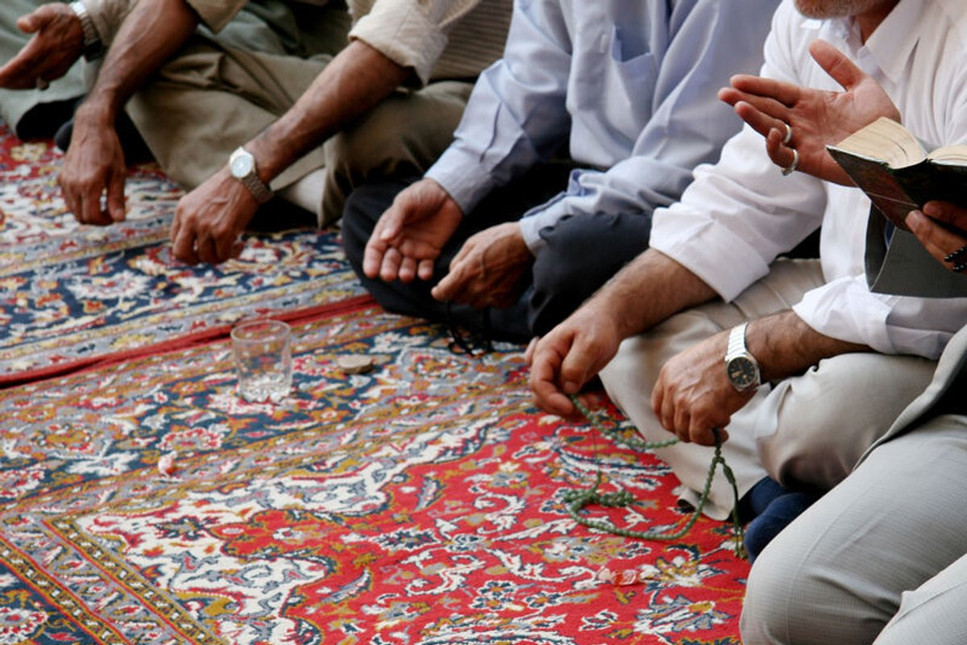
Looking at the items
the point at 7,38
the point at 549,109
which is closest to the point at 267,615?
the point at 549,109

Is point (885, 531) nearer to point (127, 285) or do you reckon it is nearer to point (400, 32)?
point (400, 32)

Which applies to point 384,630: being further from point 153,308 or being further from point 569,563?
point 153,308

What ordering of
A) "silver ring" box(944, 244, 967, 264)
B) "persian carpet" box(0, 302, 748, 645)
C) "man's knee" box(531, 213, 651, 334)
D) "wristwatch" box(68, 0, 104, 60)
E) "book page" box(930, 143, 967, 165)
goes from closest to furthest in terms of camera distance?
"book page" box(930, 143, 967, 165)
"silver ring" box(944, 244, 967, 264)
"persian carpet" box(0, 302, 748, 645)
"man's knee" box(531, 213, 651, 334)
"wristwatch" box(68, 0, 104, 60)

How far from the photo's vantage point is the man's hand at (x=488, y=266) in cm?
277

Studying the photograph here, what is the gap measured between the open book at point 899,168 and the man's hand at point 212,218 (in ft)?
6.04

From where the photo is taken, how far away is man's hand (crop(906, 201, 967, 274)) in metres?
1.59

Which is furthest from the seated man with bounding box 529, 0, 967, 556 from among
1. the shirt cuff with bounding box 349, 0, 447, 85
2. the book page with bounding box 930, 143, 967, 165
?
the shirt cuff with bounding box 349, 0, 447, 85

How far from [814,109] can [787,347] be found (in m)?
0.39

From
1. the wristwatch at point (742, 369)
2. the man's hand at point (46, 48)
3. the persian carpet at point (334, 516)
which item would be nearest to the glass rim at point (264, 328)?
the persian carpet at point (334, 516)

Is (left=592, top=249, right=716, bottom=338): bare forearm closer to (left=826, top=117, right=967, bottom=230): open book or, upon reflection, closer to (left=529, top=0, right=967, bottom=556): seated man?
(left=529, top=0, right=967, bottom=556): seated man

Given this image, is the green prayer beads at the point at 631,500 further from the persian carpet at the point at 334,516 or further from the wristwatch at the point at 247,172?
the wristwatch at the point at 247,172

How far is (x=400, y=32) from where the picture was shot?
3.22 m

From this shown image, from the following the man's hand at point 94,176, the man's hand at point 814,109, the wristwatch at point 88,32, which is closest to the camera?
the man's hand at point 814,109

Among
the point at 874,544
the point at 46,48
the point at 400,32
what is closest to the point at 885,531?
the point at 874,544
